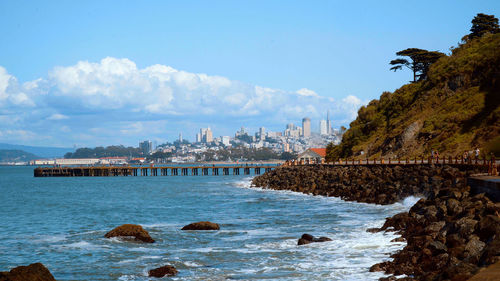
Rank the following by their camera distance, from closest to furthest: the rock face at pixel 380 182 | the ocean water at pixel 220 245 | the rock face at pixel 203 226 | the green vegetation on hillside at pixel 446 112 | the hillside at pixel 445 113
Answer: the ocean water at pixel 220 245 < the rock face at pixel 203 226 < the rock face at pixel 380 182 < the hillside at pixel 445 113 < the green vegetation on hillside at pixel 446 112

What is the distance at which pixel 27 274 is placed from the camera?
15.2m

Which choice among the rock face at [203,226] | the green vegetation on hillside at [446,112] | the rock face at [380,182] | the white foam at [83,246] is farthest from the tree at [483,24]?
the white foam at [83,246]

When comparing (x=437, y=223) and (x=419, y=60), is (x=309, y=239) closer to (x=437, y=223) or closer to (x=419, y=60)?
(x=437, y=223)

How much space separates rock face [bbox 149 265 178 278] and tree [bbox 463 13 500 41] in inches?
3434

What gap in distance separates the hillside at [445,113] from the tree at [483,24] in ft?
19.4

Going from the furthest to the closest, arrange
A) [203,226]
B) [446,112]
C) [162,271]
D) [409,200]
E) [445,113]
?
[446,112], [445,113], [409,200], [203,226], [162,271]

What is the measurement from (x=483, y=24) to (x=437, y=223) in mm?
83729

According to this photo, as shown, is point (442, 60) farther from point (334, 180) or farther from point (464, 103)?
point (334, 180)

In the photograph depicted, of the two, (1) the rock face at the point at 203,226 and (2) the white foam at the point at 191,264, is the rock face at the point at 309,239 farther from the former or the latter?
(1) the rock face at the point at 203,226

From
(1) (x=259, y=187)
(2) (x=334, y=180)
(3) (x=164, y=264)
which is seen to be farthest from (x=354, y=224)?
(1) (x=259, y=187)

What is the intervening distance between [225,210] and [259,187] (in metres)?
34.3

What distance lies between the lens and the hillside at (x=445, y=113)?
64.2 m

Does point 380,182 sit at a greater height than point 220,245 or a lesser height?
greater

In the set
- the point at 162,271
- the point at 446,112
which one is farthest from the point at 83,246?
the point at 446,112
